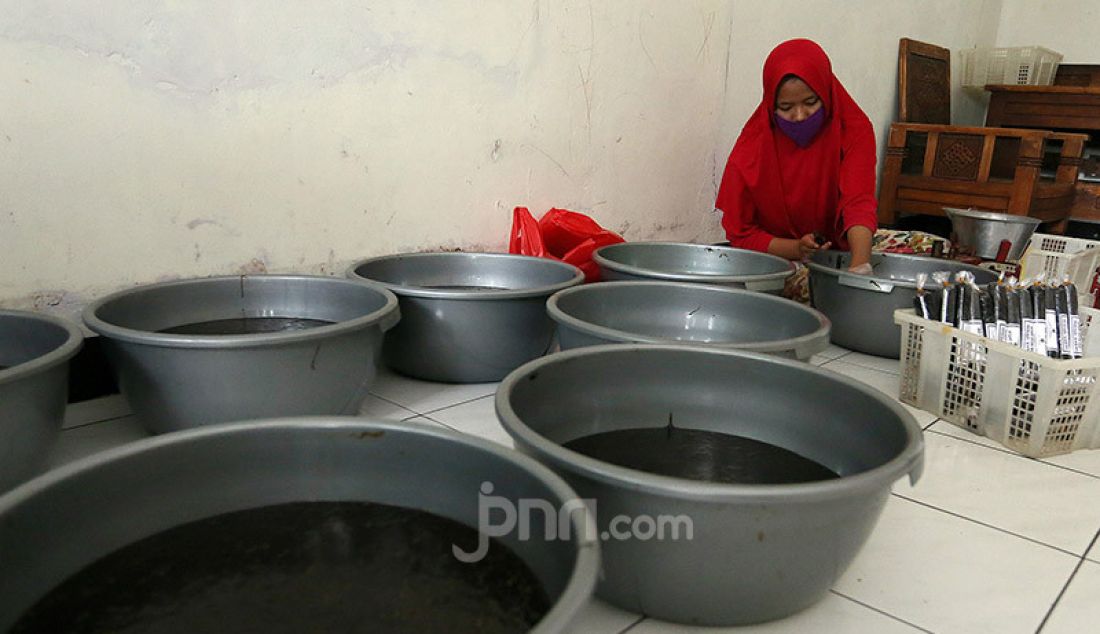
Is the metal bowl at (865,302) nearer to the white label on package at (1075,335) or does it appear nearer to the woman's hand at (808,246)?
the woman's hand at (808,246)

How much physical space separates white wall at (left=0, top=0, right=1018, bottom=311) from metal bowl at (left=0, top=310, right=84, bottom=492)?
0.84 ft

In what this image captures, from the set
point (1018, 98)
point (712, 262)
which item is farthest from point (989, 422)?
point (1018, 98)

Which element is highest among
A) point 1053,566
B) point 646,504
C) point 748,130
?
point 748,130

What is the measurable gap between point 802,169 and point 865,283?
1.83 ft

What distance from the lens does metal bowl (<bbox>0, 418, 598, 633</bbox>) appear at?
73 cm

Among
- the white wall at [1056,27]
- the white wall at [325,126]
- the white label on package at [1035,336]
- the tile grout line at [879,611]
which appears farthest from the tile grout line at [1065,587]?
the white wall at [1056,27]

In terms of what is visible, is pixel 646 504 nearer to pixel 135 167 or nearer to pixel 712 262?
pixel 135 167

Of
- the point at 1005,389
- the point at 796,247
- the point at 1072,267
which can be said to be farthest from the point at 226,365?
the point at 1072,267

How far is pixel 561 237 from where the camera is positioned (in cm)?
211

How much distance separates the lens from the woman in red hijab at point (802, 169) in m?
2.14

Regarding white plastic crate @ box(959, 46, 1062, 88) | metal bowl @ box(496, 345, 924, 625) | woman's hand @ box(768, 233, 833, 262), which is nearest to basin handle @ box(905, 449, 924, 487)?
metal bowl @ box(496, 345, 924, 625)

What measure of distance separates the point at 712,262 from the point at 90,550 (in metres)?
1.72

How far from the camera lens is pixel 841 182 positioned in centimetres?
224

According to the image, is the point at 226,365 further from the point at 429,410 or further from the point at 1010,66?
the point at 1010,66
